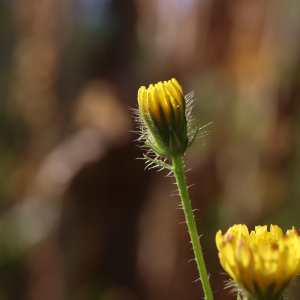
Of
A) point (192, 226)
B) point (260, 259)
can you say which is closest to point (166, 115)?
point (192, 226)

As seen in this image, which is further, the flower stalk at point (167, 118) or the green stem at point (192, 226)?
the flower stalk at point (167, 118)

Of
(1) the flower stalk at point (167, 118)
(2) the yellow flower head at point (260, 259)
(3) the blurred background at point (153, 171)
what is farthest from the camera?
(3) the blurred background at point (153, 171)

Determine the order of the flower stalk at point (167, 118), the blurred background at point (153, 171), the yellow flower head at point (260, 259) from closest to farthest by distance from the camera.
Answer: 1. the yellow flower head at point (260, 259)
2. the flower stalk at point (167, 118)
3. the blurred background at point (153, 171)

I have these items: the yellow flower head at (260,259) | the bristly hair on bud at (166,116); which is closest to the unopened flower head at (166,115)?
the bristly hair on bud at (166,116)

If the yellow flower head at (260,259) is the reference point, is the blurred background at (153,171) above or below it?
above

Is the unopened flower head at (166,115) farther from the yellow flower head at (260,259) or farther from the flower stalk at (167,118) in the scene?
the yellow flower head at (260,259)

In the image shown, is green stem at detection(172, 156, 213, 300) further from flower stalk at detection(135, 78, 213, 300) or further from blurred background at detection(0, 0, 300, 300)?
blurred background at detection(0, 0, 300, 300)

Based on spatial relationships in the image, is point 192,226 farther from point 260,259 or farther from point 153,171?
point 153,171
